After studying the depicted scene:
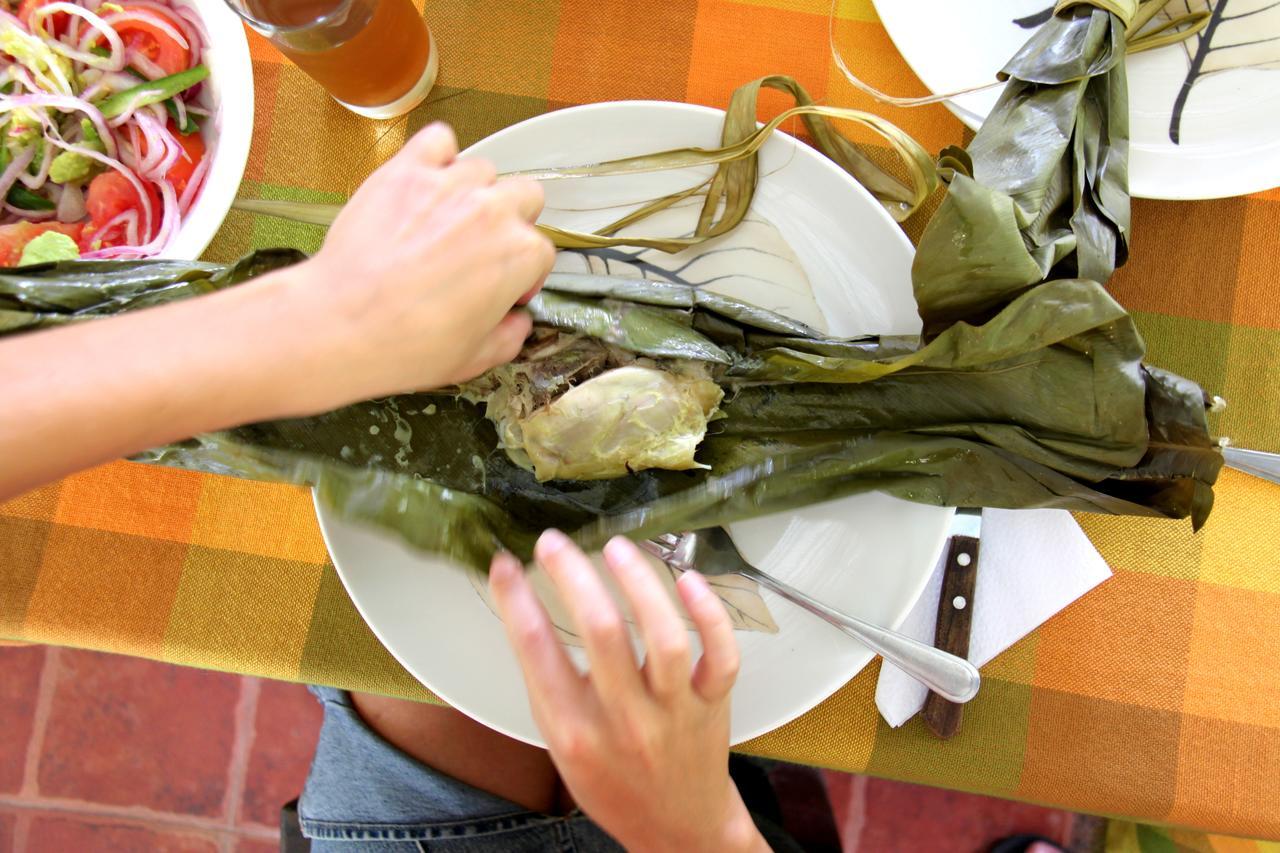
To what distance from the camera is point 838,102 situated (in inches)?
31.7

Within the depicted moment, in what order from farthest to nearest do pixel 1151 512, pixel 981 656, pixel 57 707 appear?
pixel 57 707
pixel 981 656
pixel 1151 512

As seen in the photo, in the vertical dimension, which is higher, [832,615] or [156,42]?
[156,42]

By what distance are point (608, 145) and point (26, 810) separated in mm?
1558

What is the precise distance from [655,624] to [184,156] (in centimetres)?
59

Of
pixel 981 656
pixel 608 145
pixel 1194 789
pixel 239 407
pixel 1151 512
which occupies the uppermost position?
pixel 608 145

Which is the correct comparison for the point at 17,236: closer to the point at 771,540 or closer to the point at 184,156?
the point at 184,156

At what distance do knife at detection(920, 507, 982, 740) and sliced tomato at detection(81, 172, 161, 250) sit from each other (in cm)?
76

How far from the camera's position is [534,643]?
0.47 m

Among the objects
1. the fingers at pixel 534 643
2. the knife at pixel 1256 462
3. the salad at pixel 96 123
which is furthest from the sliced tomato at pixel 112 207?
the knife at pixel 1256 462

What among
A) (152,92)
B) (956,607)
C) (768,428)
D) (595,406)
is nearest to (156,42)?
(152,92)

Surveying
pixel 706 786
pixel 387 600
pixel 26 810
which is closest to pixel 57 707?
pixel 26 810

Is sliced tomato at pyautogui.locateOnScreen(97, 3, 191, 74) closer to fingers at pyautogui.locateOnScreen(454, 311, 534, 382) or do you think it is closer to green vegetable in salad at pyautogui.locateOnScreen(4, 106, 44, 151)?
green vegetable in salad at pyautogui.locateOnScreen(4, 106, 44, 151)

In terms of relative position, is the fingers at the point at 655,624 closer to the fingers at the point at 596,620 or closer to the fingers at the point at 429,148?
the fingers at the point at 596,620

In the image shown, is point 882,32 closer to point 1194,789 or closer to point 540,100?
point 540,100
